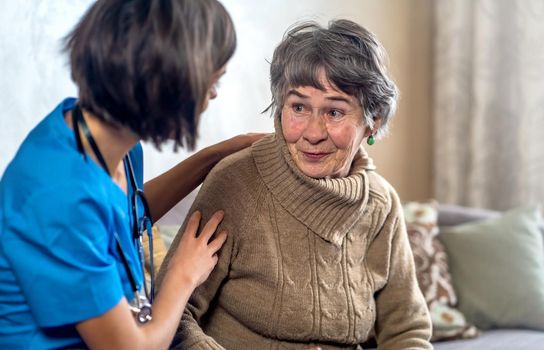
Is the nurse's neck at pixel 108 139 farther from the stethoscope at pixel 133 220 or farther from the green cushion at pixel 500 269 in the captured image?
the green cushion at pixel 500 269

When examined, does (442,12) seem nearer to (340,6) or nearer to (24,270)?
(340,6)

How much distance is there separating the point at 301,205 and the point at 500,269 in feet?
4.25

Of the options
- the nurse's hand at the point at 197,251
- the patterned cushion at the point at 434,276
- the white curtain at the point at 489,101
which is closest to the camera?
the nurse's hand at the point at 197,251

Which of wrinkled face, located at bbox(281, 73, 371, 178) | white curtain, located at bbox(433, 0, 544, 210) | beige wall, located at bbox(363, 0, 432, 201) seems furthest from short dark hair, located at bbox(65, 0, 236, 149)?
white curtain, located at bbox(433, 0, 544, 210)

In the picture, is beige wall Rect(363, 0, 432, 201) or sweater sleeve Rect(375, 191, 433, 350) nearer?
sweater sleeve Rect(375, 191, 433, 350)

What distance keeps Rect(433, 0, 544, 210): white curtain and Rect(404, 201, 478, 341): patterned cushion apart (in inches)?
35.6

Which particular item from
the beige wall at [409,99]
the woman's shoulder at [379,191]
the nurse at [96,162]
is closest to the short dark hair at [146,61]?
the nurse at [96,162]

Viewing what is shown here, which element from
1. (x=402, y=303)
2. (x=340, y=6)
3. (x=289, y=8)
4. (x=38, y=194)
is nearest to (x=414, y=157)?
(x=340, y=6)

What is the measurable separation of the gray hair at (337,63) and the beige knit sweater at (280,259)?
0.51 ft

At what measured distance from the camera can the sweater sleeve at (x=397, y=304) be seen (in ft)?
6.32

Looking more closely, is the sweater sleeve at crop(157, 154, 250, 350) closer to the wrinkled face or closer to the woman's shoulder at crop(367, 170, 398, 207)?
the wrinkled face

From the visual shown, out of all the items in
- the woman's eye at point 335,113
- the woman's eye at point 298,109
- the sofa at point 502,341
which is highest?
the woman's eye at point 298,109

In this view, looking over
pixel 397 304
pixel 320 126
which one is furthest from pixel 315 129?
pixel 397 304

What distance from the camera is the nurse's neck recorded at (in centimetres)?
138
